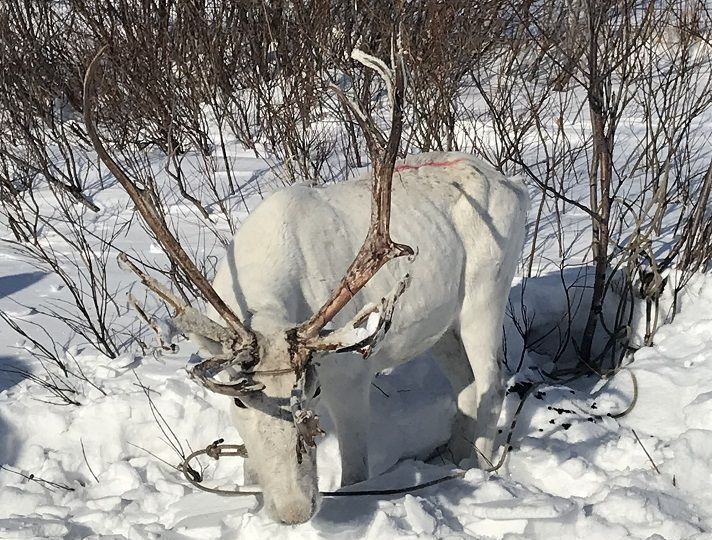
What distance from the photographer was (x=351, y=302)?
3096 millimetres

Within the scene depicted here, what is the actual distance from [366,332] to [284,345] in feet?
0.87

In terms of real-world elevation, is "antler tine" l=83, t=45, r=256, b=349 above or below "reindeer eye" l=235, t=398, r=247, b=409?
above

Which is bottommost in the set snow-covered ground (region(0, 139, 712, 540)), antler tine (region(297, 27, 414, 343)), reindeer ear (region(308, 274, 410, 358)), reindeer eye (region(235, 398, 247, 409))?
snow-covered ground (region(0, 139, 712, 540))

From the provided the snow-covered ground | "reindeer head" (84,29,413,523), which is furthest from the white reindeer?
the snow-covered ground

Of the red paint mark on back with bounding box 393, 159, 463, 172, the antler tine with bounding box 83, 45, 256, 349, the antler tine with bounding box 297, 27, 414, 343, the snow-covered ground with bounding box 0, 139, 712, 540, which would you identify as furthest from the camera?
the red paint mark on back with bounding box 393, 159, 463, 172

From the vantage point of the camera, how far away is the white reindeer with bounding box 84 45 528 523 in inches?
97.4

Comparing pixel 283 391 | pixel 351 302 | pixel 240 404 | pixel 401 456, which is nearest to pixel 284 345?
pixel 283 391

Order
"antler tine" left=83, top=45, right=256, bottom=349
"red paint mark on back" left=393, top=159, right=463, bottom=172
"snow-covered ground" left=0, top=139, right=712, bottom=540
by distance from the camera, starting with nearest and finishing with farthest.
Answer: "antler tine" left=83, top=45, right=256, bottom=349 < "snow-covered ground" left=0, top=139, right=712, bottom=540 < "red paint mark on back" left=393, top=159, right=463, bottom=172

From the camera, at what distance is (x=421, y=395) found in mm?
4305

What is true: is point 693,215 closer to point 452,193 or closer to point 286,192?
point 452,193

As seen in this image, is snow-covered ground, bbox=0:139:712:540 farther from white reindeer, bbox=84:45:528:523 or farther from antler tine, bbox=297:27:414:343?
antler tine, bbox=297:27:414:343

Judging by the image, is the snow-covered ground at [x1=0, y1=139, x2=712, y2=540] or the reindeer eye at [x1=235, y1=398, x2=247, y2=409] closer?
the reindeer eye at [x1=235, y1=398, x2=247, y2=409]

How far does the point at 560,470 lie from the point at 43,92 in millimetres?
6656

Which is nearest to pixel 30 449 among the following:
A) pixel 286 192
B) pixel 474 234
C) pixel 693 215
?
pixel 286 192
